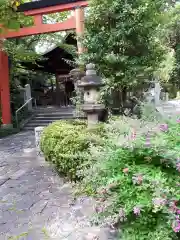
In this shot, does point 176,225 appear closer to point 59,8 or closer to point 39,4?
point 59,8

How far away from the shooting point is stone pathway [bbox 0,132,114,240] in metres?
2.57

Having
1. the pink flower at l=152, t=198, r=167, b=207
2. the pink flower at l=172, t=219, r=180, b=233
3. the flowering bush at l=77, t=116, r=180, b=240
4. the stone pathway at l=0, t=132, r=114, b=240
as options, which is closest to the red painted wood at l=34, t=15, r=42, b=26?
the stone pathway at l=0, t=132, r=114, b=240

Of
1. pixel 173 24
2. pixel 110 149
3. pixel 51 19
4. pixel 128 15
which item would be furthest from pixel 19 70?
pixel 173 24

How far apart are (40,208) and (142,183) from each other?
5.85 feet

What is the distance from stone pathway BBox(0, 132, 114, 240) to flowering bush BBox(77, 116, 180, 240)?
0.56 m

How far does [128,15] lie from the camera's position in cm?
558

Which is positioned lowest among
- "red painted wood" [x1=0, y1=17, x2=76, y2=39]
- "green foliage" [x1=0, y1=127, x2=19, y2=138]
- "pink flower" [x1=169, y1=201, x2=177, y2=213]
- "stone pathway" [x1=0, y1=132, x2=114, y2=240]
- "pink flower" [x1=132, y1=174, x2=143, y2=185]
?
"stone pathway" [x1=0, y1=132, x2=114, y2=240]

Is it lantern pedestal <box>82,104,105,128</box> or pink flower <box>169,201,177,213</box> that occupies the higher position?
lantern pedestal <box>82,104,105,128</box>

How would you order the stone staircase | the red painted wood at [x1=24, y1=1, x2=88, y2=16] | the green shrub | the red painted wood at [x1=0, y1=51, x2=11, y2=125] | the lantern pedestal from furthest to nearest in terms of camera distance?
the stone staircase, the red painted wood at [x1=0, y1=51, x2=11, y2=125], the red painted wood at [x1=24, y1=1, x2=88, y2=16], the lantern pedestal, the green shrub

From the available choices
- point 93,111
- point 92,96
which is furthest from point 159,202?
point 92,96

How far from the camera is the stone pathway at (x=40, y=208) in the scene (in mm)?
2566

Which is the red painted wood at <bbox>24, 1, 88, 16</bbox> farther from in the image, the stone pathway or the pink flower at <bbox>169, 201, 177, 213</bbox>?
the pink flower at <bbox>169, 201, 177, 213</bbox>

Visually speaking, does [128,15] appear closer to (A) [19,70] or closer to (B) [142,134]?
(B) [142,134]

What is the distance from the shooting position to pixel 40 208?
3180 millimetres
